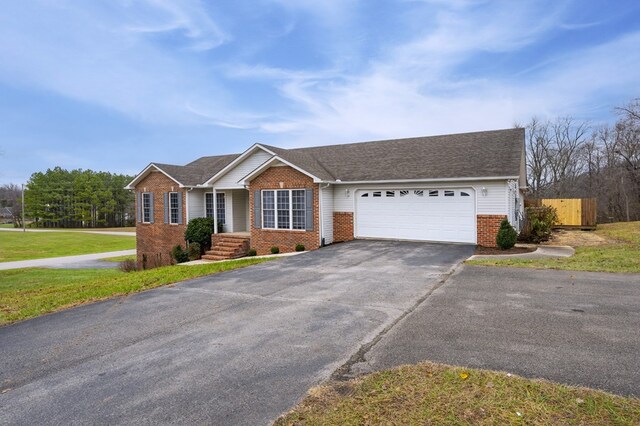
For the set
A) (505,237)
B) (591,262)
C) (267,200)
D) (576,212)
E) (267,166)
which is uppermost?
(267,166)

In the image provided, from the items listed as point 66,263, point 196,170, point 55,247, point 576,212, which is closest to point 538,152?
point 576,212

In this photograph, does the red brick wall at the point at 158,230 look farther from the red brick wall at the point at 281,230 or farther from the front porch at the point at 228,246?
the red brick wall at the point at 281,230

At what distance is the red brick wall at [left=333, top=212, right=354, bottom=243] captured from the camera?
16.4 m

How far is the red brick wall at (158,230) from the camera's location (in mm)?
20016

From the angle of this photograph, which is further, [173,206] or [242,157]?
[173,206]

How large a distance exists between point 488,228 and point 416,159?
14.5ft

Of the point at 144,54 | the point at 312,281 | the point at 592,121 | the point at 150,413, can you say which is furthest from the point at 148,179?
the point at 592,121

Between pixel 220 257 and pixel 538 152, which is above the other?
pixel 538 152

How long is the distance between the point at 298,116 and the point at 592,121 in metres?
29.8

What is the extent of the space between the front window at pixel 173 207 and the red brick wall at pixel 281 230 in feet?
18.3

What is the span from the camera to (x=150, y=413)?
3270mm

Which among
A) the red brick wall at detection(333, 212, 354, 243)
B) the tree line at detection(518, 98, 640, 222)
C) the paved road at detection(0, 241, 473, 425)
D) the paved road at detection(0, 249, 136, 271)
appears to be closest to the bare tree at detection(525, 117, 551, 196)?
the tree line at detection(518, 98, 640, 222)

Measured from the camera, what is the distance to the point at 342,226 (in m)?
16.5

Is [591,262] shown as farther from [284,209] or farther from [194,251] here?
[194,251]
